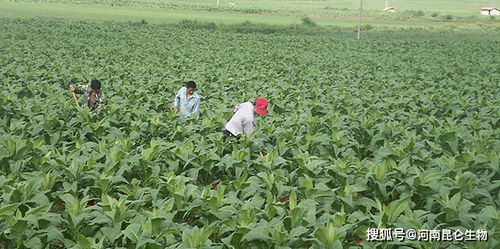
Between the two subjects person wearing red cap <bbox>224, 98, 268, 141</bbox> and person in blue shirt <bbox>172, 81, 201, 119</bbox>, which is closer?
person wearing red cap <bbox>224, 98, 268, 141</bbox>

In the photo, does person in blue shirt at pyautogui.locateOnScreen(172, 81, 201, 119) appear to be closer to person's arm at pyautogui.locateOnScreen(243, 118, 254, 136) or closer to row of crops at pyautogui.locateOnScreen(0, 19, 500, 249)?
row of crops at pyautogui.locateOnScreen(0, 19, 500, 249)

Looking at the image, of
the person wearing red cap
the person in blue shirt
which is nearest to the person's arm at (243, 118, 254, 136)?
the person wearing red cap

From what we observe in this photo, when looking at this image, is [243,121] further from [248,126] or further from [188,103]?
[188,103]

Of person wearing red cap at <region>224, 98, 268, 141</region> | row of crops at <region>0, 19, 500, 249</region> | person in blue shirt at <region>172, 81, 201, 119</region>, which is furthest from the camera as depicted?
person in blue shirt at <region>172, 81, 201, 119</region>

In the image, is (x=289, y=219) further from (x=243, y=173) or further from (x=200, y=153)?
(x=200, y=153)

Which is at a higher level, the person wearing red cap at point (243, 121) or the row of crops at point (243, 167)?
the person wearing red cap at point (243, 121)

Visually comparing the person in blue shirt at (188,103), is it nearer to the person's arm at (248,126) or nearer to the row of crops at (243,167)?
the row of crops at (243,167)

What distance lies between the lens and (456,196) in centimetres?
575

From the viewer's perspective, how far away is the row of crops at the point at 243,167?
514cm

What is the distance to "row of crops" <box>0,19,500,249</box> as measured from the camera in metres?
5.14

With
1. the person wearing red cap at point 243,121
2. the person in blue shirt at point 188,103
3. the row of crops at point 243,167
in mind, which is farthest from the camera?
the person in blue shirt at point 188,103

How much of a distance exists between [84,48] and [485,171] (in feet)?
69.6

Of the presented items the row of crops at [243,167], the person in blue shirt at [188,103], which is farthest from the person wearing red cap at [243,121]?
the person in blue shirt at [188,103]

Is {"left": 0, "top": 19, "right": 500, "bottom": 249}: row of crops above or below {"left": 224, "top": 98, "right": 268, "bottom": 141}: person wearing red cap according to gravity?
below
